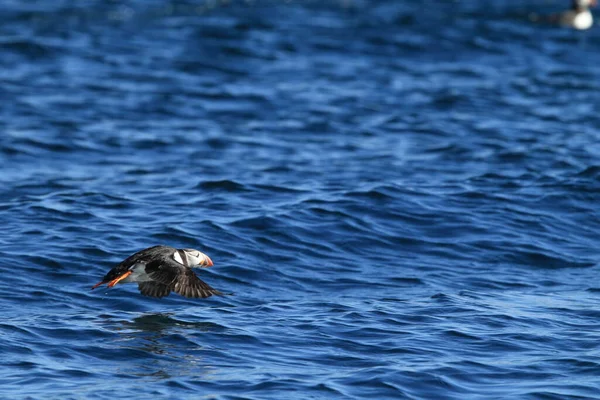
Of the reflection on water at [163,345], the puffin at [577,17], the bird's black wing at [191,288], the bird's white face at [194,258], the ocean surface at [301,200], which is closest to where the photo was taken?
the reflection on water at [163,345]

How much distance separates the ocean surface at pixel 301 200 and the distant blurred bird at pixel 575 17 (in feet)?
0.96

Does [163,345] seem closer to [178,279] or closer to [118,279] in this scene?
[178,279]

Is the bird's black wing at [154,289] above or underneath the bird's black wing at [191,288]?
underneath

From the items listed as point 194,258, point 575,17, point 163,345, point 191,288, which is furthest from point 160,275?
point 575,17

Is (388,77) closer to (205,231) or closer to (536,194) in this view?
(536,194)

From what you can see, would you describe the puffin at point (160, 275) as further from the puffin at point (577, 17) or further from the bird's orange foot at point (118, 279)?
the puffin at point (577, 17)

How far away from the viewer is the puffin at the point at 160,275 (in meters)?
9.31

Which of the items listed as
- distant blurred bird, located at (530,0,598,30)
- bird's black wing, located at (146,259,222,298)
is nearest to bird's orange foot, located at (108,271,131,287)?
bird's black wing, located at (146,259,222,298)

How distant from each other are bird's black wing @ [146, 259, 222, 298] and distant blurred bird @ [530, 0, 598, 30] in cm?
1848

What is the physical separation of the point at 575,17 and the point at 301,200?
14673 mm

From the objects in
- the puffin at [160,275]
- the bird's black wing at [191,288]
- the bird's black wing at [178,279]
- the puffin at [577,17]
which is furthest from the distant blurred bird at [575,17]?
the bird's black wing at [191,288]

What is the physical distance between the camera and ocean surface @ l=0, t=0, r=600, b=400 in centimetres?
862

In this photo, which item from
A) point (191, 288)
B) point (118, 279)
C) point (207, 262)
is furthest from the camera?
point (207, 262)

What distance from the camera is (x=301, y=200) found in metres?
13.6
